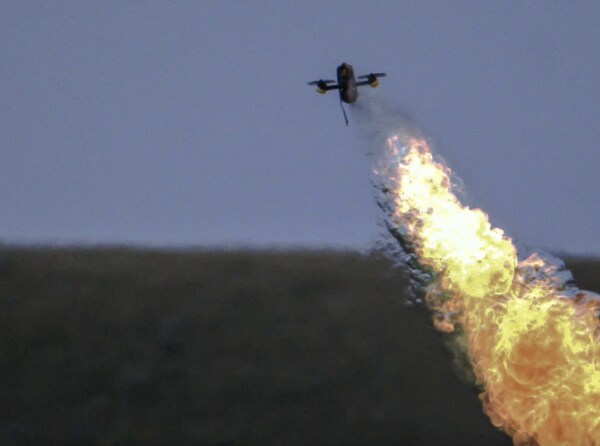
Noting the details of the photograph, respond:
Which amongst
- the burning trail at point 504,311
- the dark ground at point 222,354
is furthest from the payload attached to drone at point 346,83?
the dark ground at point 222,354

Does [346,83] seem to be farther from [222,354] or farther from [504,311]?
[222,354]

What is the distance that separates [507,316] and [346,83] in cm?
941

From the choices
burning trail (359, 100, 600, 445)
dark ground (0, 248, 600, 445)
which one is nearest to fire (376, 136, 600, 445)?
burning trail (359, 100, 600, 445)

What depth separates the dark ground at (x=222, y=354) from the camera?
4488 cm

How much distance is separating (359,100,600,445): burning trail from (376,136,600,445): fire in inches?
1.3

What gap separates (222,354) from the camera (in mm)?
48281

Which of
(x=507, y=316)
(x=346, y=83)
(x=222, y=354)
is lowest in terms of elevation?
(x=222, y=354)

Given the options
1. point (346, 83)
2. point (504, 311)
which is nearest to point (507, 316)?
point (504, 311)

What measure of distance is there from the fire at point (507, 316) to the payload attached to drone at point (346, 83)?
3.60 meters

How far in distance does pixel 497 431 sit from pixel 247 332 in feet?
45.8

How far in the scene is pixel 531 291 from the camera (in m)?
29.9

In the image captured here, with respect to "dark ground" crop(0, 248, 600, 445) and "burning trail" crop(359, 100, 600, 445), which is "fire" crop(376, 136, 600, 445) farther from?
"dark ground" crop(0, 248, 600, 445)

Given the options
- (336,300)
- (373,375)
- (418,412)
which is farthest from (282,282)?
(418,412)

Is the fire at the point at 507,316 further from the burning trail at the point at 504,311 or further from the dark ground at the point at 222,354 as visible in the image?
the dark ground at the point at 222,354
